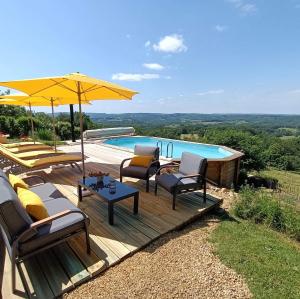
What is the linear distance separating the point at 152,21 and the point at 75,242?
34.3 feet

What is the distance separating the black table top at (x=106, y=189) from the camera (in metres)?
3.41

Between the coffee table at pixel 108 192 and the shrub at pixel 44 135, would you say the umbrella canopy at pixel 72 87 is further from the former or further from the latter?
the shrub at pixel 44 135

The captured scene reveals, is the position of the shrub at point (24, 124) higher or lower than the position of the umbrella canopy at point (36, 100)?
lower

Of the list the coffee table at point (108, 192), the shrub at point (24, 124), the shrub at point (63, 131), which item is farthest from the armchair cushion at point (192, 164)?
the shrub at point (24, 124)

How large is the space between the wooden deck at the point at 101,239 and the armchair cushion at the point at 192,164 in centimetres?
58

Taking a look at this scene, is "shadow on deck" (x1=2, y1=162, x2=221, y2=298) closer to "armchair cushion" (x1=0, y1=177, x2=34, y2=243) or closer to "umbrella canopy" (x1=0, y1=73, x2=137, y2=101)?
"armchair cushion" (x1=0, y1=177, x2=34, y2=243)

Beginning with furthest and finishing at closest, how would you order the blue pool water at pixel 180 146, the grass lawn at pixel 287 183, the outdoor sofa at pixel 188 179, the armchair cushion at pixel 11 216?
the grass lawn at pixel 287 183 < the blue pool water at pixel 180 146 < the outdoor sofa at pixel 188 179 < the armchair cushion at pixel 11 216

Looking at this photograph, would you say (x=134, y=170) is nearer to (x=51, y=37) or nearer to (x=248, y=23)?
(x=51, y=37)

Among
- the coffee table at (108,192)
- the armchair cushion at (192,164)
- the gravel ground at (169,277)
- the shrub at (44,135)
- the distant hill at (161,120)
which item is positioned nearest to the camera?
the gravel ground at (169,277)

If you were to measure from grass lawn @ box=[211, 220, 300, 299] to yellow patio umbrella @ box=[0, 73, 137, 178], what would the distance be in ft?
9.96

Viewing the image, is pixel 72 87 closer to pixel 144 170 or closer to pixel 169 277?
pixel 144 170

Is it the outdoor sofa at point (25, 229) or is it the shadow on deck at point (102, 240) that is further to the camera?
the shadow on deck at point (102, 240)

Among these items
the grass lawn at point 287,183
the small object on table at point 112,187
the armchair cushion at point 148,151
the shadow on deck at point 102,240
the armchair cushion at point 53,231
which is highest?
the armchair cushion at point 148,151

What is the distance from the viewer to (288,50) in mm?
12359
